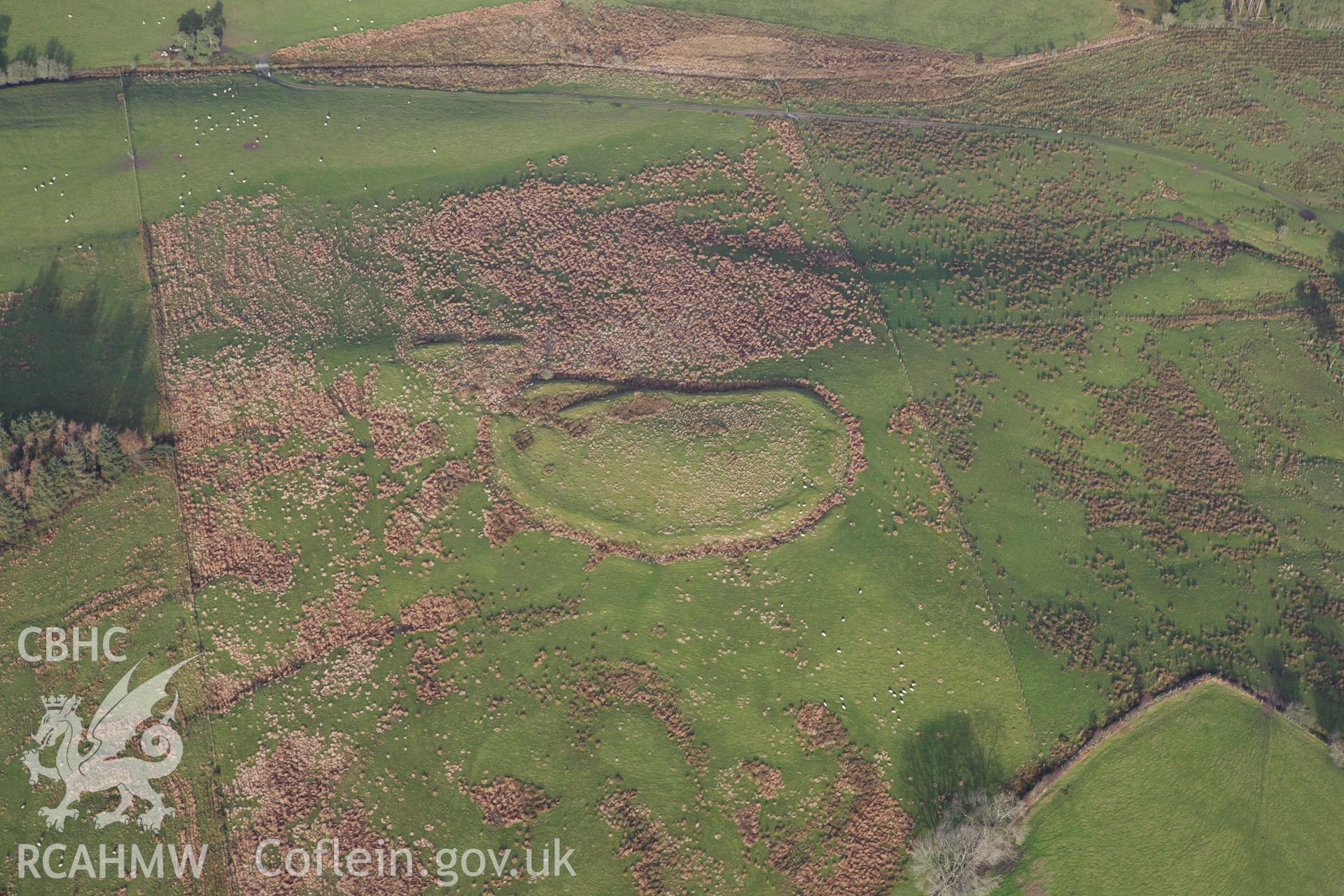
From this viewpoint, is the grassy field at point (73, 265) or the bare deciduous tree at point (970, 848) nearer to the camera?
the bare deciduous tree at point (970, 848)

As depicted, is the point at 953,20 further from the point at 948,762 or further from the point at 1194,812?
the point at 1194,812

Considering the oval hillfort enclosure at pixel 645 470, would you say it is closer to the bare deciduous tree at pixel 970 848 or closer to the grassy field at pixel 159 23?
the bare deciduous tree at pixel 970 848

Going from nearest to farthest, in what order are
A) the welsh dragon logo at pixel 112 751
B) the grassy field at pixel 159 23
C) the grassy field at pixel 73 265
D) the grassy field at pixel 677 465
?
the welsh dragon logo at pixel 112 751
the grassy field at pixel 677 465
the grassy field at pixel 73 265
the grassy field at pixel 159 23

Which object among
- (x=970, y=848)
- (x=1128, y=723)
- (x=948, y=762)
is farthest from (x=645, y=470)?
(x=1128, y=723)

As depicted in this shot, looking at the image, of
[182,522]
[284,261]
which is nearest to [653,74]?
[284,261]

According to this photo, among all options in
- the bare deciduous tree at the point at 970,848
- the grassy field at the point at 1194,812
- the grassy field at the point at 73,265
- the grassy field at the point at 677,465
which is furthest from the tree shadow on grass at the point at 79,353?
the grassy field at the point at 1194,812

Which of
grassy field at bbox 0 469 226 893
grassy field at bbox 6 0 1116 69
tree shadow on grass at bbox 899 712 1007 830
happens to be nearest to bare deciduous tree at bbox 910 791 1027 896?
tree shadow on grass at bbox 899 712 1007 830

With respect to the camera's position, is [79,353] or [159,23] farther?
[159,23]
